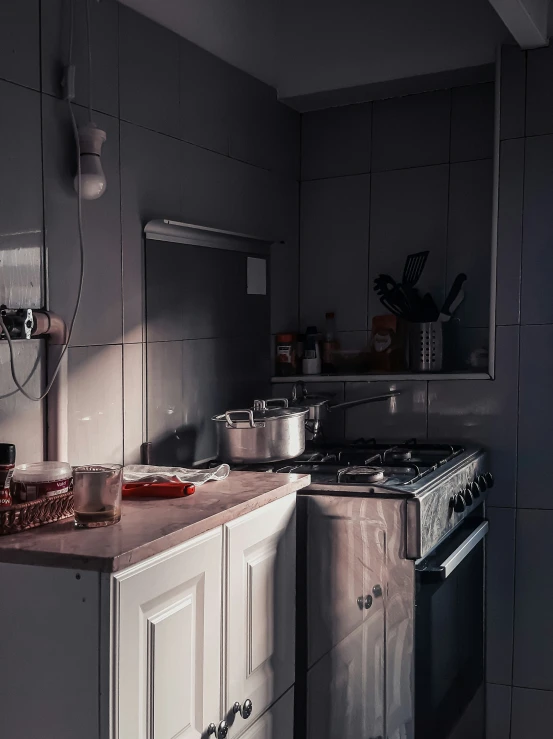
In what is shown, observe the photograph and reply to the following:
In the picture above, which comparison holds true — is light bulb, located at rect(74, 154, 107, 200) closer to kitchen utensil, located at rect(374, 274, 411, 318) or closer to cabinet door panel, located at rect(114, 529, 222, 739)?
cabinet door panel, located at rect(114, 529, 222, 739)

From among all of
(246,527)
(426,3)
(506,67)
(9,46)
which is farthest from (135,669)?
(426,3)

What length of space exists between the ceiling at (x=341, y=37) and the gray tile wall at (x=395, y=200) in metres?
0.19

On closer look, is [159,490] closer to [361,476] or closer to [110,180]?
[361,476]

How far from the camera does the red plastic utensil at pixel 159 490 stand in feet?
5.11

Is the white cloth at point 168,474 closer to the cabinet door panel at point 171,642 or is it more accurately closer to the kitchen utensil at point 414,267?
the cabinet door panel at point 171,642

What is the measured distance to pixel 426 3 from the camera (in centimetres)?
237

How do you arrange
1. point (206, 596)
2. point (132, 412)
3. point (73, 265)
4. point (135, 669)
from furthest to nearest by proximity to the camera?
point (132, 412) → point (73, 265) → point (206, 596) → point (135, 669)

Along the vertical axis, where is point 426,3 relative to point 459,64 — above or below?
above

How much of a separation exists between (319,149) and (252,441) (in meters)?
1.18

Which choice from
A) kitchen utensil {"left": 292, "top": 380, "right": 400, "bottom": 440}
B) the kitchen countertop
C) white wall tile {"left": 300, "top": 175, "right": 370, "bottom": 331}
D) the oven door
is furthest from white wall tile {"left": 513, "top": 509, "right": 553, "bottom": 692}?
the kitchen countertop

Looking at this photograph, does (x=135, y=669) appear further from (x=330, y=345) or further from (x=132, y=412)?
(x=330, y=345)

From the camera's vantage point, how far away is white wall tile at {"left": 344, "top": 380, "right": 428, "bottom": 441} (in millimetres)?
2410

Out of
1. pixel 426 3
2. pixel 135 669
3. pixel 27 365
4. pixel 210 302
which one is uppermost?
pixel 426 3

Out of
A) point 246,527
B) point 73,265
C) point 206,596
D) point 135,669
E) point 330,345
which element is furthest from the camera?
point 330,345
